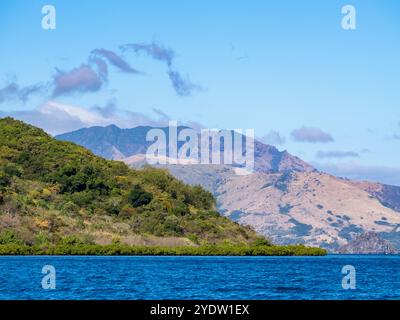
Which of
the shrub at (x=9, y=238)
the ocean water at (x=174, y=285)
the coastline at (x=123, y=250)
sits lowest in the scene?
the ocean water at (x=174, y=285)

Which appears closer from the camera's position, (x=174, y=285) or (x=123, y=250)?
(x=174, y=285)

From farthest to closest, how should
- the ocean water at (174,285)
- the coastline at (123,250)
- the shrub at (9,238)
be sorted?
1. the shrub at (9,238)
2. the coastline at (123,250)
3. the ocean water at (174,285)

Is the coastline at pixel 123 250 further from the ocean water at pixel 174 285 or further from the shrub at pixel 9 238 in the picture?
the ocean water at pixel 174 285

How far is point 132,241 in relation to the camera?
7451 inches

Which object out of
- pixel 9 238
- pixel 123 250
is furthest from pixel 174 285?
pixel 9 238

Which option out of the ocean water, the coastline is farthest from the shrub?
the ocean water

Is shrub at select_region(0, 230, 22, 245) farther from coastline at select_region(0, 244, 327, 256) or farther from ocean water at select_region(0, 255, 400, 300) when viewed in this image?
ocean water at select_region(0, 255, 400, 300)

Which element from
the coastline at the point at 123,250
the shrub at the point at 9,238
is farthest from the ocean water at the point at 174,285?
the shrub at the point at 9,238

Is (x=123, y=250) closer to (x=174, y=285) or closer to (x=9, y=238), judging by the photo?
(x=9, y=238)

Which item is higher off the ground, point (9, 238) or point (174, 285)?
point (9, 238)

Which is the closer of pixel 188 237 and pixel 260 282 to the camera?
→ pixel 260 282
